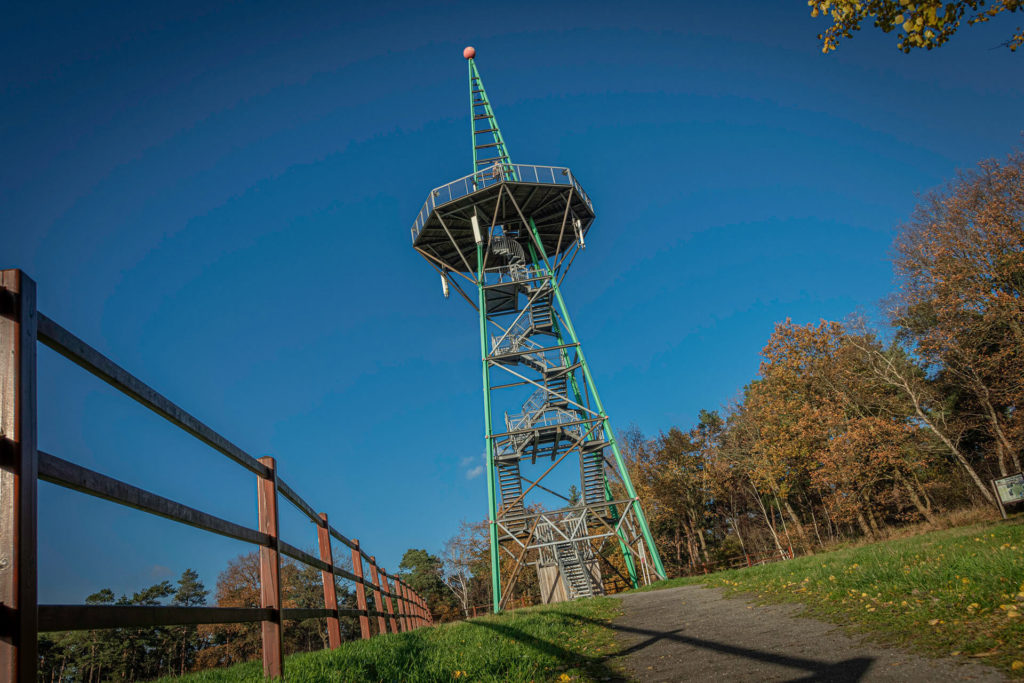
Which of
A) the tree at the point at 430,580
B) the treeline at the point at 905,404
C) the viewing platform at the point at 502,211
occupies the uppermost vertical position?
the viewing platform at the point at 502,211

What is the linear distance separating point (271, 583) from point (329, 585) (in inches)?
77.4

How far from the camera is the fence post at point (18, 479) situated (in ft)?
5.14

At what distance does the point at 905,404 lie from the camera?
967 inches

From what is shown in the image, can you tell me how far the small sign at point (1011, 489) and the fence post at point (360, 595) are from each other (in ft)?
44.2

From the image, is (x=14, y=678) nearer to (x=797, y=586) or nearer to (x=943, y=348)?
(x=797, y=586)

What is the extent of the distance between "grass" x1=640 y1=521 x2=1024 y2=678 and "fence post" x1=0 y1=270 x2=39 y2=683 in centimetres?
414

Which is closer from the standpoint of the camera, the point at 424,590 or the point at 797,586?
the point at 797,586

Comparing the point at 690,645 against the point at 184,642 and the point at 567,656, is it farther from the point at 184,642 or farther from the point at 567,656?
the point at 184,642

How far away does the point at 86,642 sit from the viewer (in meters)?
3.51

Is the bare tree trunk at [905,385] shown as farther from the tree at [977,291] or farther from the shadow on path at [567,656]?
the shadow on path at [567,656]

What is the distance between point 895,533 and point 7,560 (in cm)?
2991

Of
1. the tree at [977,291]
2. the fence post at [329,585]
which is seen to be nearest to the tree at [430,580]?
the tree at [977,291]

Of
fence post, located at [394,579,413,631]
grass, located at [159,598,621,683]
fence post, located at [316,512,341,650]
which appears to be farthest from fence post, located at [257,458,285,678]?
fence post, located at [394,579,413,631]

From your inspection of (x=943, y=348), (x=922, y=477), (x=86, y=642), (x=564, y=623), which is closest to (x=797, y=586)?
(x=564, y=623)
